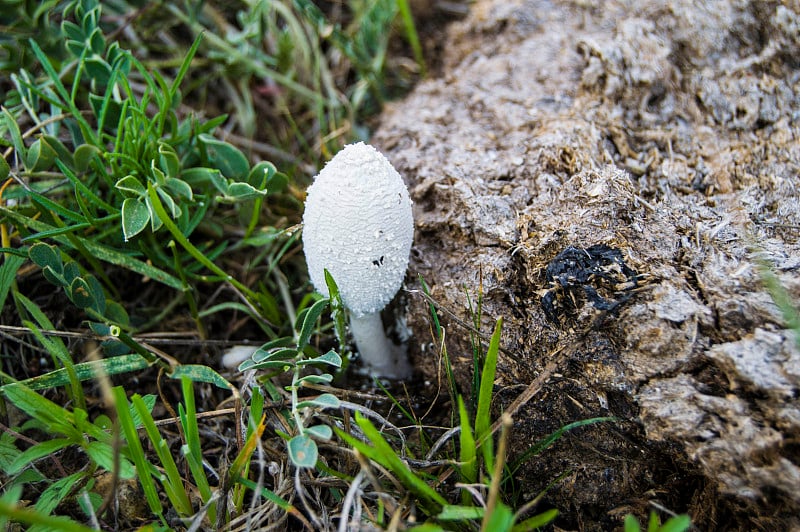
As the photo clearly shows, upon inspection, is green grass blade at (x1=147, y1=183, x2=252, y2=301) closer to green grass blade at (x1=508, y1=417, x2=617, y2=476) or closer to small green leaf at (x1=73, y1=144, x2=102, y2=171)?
small green leaf at (x1=73, y1=144, x2=102, y2=171)

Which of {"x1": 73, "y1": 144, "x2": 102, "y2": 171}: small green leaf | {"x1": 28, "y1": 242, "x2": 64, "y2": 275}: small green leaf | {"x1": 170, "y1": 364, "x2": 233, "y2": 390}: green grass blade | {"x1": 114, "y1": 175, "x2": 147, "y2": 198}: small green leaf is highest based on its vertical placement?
{"x1": 73, "y1": 144, "x2": 102, "y2": 171}: small green leaf

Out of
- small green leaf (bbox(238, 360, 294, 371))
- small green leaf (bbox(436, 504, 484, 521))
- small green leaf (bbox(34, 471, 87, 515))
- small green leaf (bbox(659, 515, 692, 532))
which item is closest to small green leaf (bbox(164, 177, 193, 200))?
small green leaf (bbox(238, 360, 294, 371))

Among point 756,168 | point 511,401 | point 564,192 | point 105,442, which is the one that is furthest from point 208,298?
point 756,168

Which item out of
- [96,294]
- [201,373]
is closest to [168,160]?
[96,294]

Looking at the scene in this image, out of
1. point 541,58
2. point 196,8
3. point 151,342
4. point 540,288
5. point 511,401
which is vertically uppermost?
point 196,8

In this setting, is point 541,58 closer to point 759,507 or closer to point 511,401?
point 511,401
